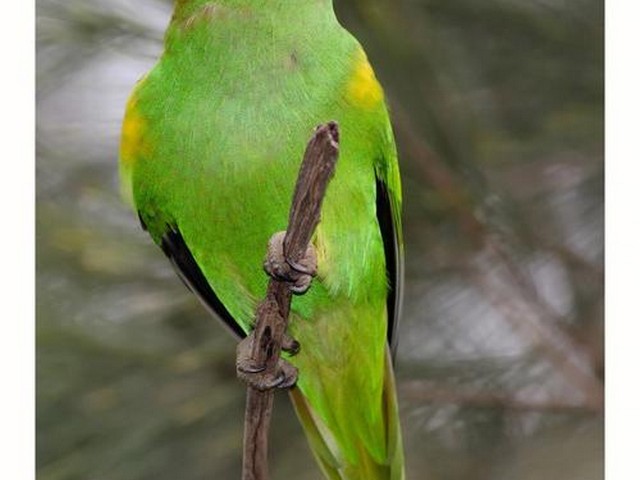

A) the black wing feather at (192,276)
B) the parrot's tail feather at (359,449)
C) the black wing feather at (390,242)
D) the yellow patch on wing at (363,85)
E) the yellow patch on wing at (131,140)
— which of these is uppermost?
the yellow patch on wing at (363,85)

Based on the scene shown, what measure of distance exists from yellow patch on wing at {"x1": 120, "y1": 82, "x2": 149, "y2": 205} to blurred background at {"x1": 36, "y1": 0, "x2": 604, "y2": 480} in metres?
0.04

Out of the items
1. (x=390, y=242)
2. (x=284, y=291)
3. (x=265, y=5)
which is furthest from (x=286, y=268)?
(x=265, y=5)

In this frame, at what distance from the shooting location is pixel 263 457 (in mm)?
1249

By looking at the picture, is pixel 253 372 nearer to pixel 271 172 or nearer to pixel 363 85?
pixel 271 172

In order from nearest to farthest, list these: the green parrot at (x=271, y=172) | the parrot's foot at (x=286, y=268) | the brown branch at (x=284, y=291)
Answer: the brown branch at (x=284, y=291), the parrot's foot at (x=286, y=268), the green parrot at (x=271, y=172)

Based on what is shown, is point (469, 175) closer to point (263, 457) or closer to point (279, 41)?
point (279, 41)

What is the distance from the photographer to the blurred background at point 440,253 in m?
1.41

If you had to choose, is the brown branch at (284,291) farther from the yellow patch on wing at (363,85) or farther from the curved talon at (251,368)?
the yellow patch on wing at (363,85)

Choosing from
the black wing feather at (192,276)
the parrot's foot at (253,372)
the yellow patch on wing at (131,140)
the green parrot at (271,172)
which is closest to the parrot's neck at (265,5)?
the green parrot at (271,172)

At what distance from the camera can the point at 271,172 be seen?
131 cm

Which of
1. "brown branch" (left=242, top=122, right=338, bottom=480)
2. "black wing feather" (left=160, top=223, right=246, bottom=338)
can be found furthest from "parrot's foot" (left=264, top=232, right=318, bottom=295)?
"black wing feather" (left=160, top=223, right=246, bottom=338)

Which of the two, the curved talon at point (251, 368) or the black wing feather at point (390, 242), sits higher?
the black wing feather at point (390, 242)

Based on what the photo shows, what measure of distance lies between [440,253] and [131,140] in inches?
16.5

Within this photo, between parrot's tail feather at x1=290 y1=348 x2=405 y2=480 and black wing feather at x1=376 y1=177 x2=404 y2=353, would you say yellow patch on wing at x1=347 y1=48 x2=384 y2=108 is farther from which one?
parrot's tail feather at x1=290 y1=348 x2=405 y2=480
